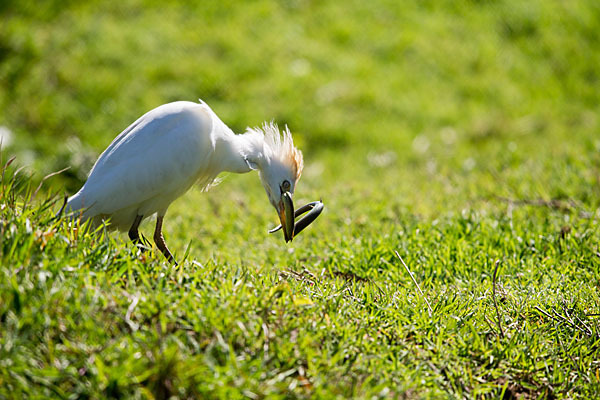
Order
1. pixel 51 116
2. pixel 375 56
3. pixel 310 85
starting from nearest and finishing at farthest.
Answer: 1. pixel 51 116
2. pixel 310 85
3. pixel 375 56

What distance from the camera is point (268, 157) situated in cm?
472

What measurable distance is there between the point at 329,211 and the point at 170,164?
70.2 inches

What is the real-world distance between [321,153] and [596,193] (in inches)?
161

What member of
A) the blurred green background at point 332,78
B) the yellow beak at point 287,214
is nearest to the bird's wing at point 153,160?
the yellow beak at point 287,214

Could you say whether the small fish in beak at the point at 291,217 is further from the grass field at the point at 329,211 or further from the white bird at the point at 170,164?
the grass field at the point at 329,211

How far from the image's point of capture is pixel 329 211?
227 inches

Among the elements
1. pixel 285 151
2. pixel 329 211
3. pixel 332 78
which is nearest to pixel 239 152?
pixel 285 151

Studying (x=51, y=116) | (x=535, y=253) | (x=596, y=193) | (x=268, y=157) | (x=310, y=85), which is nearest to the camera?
(x=535, y=253)

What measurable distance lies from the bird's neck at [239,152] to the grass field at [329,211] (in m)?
0.68

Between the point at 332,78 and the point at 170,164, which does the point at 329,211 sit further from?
the point at 332,78

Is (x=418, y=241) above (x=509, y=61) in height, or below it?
above

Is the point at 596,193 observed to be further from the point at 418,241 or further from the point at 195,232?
the point at 195,232

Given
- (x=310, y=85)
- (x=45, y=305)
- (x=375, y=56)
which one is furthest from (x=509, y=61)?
(x=45, y=305)

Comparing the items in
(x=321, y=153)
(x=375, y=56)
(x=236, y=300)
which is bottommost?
(x=321, y=153)
